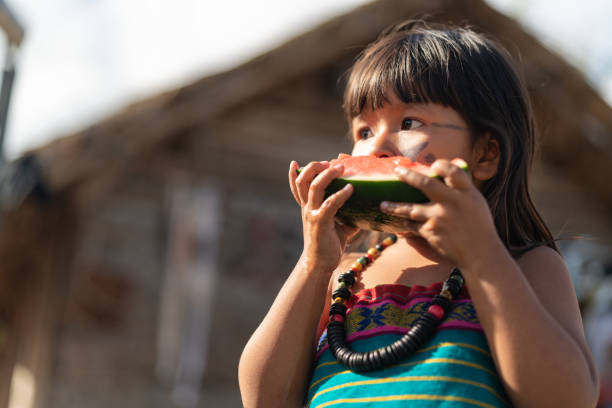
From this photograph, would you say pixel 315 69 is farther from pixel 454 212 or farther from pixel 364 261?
pixel 454 212

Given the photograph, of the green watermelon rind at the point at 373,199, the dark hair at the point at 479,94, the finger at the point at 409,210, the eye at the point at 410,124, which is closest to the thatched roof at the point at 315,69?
the dark hair at the point at 479,94

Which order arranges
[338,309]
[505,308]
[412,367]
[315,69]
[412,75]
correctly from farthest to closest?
1. [315,69]
2. [412,75]
3. [338,309]
4. [412,367]
5. [505,308]

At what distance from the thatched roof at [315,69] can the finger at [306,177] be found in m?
3.86

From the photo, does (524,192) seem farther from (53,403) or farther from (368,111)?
(53,403)

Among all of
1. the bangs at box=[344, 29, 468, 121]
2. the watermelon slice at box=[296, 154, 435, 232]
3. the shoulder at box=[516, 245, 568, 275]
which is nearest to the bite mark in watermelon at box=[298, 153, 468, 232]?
the watermelon slice at box=[296, 154, 435, 232]

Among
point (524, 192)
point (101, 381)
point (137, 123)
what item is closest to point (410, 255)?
point (524, 192)

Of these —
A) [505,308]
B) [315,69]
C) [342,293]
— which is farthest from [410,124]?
[315,69]

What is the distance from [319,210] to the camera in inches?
67.3

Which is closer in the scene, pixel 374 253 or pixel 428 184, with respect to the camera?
pixel 428 184

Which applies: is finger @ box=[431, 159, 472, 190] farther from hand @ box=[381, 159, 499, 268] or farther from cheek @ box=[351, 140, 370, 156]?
cheek @ box=[351, 140, 370, 156]

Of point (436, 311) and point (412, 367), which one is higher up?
point (436, 311)

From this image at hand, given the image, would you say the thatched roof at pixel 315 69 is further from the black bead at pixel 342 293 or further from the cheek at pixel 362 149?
the black bead at pixel 342 293

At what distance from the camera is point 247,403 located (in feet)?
6.01

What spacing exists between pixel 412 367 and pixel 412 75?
827 millimetres
